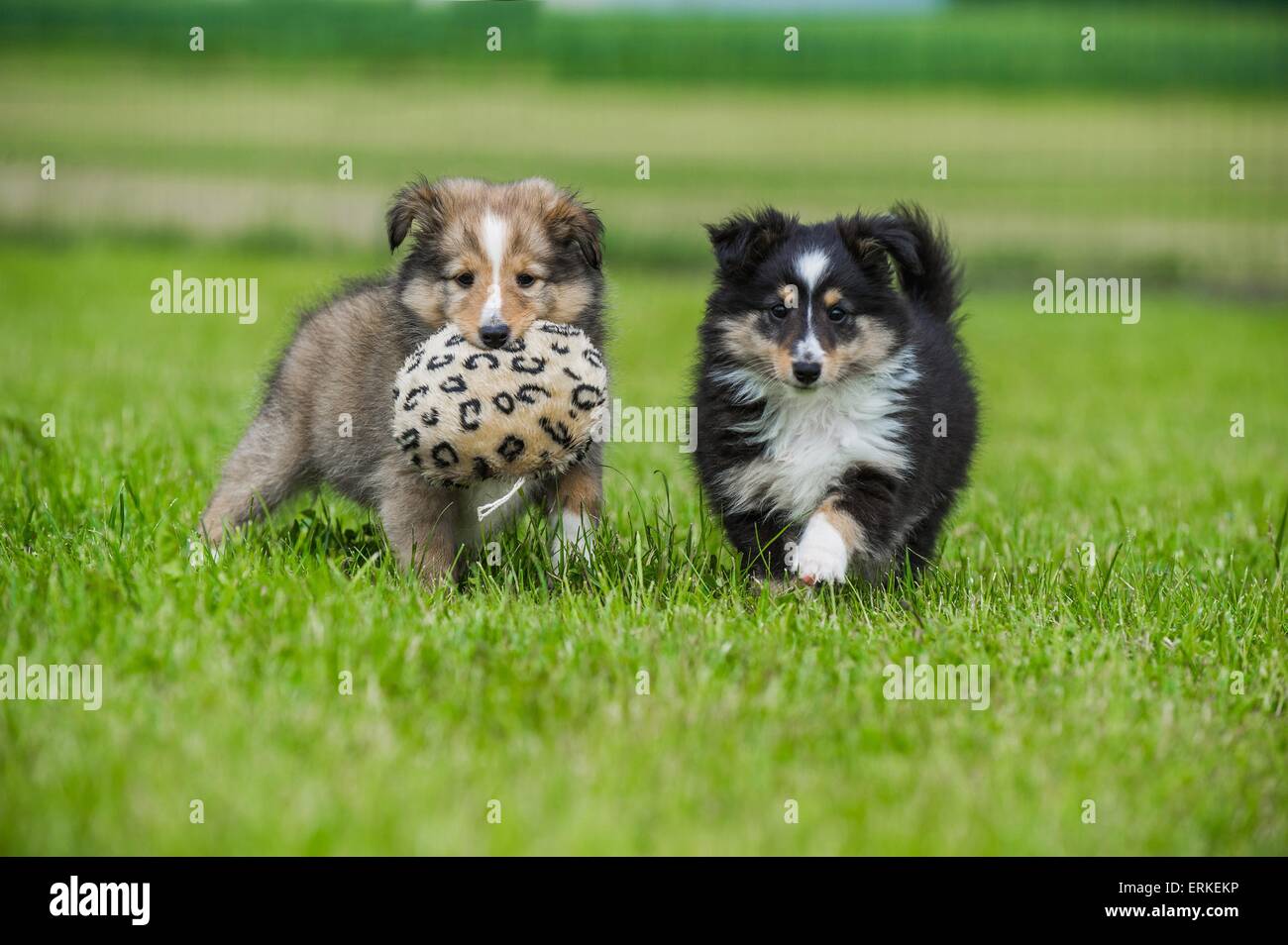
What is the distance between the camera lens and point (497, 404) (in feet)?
12.5

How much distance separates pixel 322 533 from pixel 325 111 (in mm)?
18185

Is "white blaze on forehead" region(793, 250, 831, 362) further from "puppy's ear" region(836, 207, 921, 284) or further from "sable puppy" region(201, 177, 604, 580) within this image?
"sable puppy" region(201, 177, 604, 580)

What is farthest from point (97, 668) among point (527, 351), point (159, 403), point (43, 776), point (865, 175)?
point (865, 175)

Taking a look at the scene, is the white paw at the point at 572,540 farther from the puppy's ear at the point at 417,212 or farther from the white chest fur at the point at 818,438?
the puppy's ear at the point at 417,212

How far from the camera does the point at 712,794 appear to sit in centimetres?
282

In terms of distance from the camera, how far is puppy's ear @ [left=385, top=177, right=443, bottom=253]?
4324 mm

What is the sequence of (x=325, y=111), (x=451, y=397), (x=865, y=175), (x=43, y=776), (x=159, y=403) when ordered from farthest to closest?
(x=325, y=111), (x=865, y=175), (x=159, y=403), (x=451, y=397), (x=43, y=776)

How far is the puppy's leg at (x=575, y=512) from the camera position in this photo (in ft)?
14.0

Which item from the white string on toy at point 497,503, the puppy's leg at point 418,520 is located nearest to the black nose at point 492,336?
the white string on toy at point 497,503

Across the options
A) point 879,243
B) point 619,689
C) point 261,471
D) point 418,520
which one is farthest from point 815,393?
point 261,471

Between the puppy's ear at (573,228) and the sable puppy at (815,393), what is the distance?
0.41 meters
